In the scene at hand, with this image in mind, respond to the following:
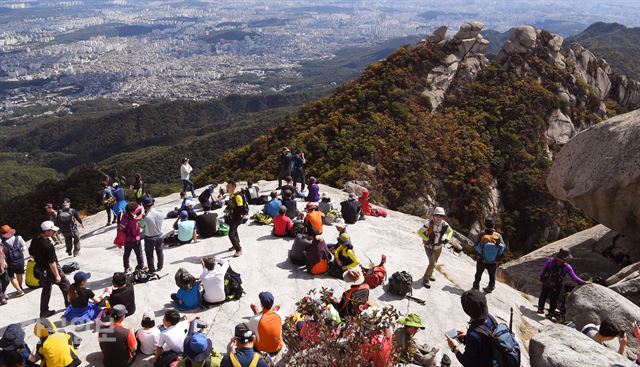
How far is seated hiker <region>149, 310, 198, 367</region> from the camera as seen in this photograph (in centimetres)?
793

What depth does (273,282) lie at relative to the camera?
1181 cm

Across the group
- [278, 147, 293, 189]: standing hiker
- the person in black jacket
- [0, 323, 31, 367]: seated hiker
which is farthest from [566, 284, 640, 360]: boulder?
→ [278, 147, 293, 189]: standing hiker

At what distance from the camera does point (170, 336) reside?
808 centimetres

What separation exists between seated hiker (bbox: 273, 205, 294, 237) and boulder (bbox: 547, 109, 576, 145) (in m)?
28.1

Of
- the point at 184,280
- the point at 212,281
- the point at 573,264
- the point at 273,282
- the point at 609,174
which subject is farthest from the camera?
the point at 573,264

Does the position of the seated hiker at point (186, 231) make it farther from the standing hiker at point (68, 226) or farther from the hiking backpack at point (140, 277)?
the standing hiker at point (68, 226)

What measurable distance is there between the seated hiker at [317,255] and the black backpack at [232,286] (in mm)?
2136

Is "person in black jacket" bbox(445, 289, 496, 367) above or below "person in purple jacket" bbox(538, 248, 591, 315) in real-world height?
above

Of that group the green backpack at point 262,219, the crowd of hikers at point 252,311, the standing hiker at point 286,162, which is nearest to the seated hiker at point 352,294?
the crowd of hikers at point 252,311

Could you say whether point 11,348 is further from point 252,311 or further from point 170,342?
point 252,311

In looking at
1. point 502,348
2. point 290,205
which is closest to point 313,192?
point 290,205

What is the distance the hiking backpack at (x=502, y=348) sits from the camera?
5934mm

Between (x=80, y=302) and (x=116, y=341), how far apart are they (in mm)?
2074

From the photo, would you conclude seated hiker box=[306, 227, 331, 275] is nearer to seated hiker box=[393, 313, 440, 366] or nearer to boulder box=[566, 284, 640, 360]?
seated hiker box=[393, 313, 440, 366]
